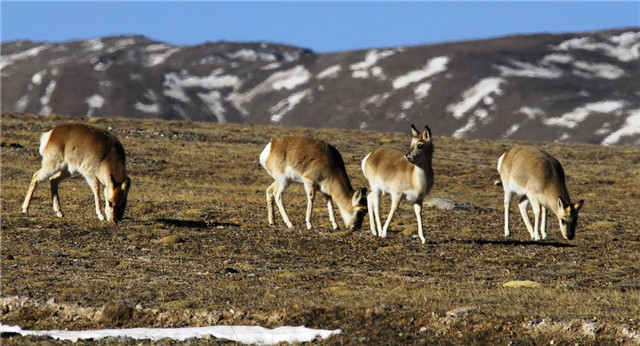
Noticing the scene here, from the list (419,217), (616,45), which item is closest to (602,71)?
(616,45)

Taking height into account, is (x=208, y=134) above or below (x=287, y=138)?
below

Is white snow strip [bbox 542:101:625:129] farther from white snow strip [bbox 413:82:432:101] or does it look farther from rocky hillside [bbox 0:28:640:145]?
white snow strip [bbox 413:82:432:101]

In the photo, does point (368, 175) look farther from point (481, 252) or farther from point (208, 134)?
point (208, 134)

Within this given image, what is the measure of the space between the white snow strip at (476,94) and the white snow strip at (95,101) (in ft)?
169

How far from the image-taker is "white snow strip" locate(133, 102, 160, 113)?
14462cm

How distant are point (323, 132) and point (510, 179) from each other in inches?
1280

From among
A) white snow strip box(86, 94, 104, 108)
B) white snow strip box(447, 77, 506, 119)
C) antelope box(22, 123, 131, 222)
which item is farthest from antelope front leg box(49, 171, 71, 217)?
white snow strip box(86, 94, 104, 108)

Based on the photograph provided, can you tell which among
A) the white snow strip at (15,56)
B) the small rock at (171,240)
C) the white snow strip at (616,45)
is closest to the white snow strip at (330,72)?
the white snow strip at (616,45)

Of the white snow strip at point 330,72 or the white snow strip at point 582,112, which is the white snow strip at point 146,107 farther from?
the white snow strip at point 582,112

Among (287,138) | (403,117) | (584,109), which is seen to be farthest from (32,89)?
(287,138)

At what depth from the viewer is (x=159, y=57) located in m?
193

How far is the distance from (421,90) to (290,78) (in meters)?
29.0

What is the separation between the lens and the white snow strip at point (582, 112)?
119188mm

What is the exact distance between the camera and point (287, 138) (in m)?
24.5
